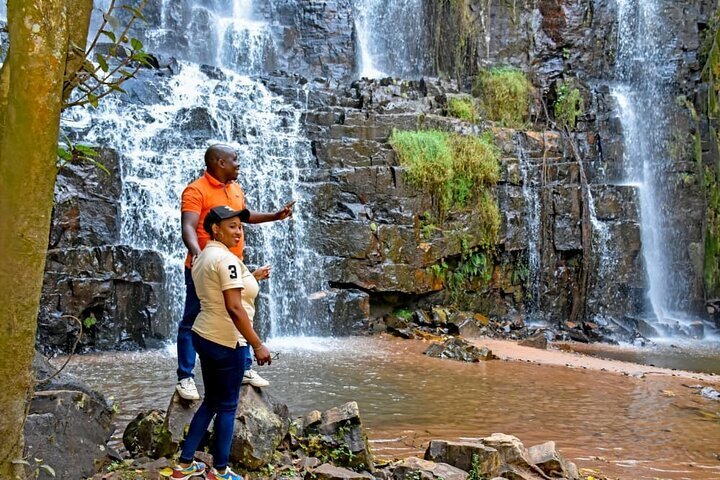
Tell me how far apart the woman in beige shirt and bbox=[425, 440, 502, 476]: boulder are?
1.50 metres

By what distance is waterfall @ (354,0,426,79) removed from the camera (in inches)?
759

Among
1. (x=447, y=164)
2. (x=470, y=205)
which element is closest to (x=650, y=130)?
(x=470, y=205)

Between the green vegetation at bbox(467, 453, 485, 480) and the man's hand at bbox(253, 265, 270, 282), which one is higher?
the man's hand at bbox(253, 265, 270, 282)

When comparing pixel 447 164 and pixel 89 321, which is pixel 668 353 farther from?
pixel 89 321

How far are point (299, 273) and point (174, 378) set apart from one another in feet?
16.5

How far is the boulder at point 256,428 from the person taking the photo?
3.67m

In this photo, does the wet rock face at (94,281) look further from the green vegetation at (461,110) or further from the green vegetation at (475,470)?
the green vegetation at (461,110)

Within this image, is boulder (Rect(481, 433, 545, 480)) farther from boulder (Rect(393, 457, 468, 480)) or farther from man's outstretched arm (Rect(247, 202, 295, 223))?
man's outstretched arm (Rect(247, 202, 295, 223))

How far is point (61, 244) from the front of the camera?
9773mm

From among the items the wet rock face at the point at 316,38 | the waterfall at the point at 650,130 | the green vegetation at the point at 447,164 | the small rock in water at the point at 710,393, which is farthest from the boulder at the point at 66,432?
the wet rock face at the point at 316,38

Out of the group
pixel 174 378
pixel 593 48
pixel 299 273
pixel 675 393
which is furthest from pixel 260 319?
pixel 593 48

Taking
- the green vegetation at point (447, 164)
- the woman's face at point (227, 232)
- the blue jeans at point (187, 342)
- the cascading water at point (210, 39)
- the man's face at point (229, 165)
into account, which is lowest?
the blue jeans at point (187, 342)

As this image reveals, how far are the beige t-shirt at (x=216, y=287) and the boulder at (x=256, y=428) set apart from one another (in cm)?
77

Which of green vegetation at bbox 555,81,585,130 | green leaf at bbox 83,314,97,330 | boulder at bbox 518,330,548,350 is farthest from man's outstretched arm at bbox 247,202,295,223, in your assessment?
green vegetation at bbox 555,81,585,130
